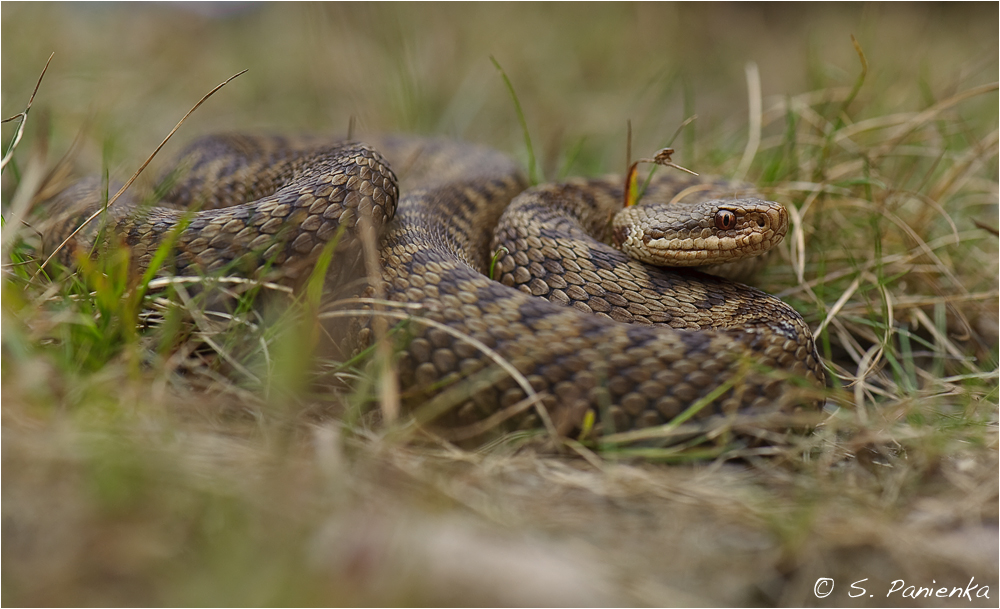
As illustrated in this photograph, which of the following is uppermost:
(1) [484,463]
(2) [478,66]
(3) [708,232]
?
(2) [478,66]

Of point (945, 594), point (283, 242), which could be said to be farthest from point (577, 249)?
point (945, 594)

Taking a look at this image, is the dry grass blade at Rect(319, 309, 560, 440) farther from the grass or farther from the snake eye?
the snake eye

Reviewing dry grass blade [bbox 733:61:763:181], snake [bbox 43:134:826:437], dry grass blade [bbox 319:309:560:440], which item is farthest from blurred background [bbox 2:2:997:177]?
dry grass blade [bbox 319:309:560:440]

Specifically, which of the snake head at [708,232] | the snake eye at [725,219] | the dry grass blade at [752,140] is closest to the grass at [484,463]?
the dry grass blade at [752,140]

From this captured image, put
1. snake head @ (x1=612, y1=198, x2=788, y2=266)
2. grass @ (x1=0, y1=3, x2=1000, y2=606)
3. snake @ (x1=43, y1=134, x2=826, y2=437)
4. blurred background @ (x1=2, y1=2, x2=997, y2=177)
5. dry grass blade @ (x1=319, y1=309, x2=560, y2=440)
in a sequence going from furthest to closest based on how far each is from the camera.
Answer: blurred background @ (x1=2, y1=2, x2=997, y2=177)
snake head @ (x1=612, y1=198, x2=788, y2=266)
snake @ (x1=43, y1=134, x2=826, y2=437)
dry grass blade @ (x1=319, y1=309, x2=560, y2=440)
grass @ (x1=0, y1=3, x2=1000, y2=606)

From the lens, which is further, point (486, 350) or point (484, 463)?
point (486, 350)

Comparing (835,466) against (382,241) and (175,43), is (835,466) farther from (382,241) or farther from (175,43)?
(175,43)

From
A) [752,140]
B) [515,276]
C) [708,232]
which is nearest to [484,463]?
[515,276]

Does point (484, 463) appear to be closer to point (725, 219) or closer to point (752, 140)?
point (725, 219)
